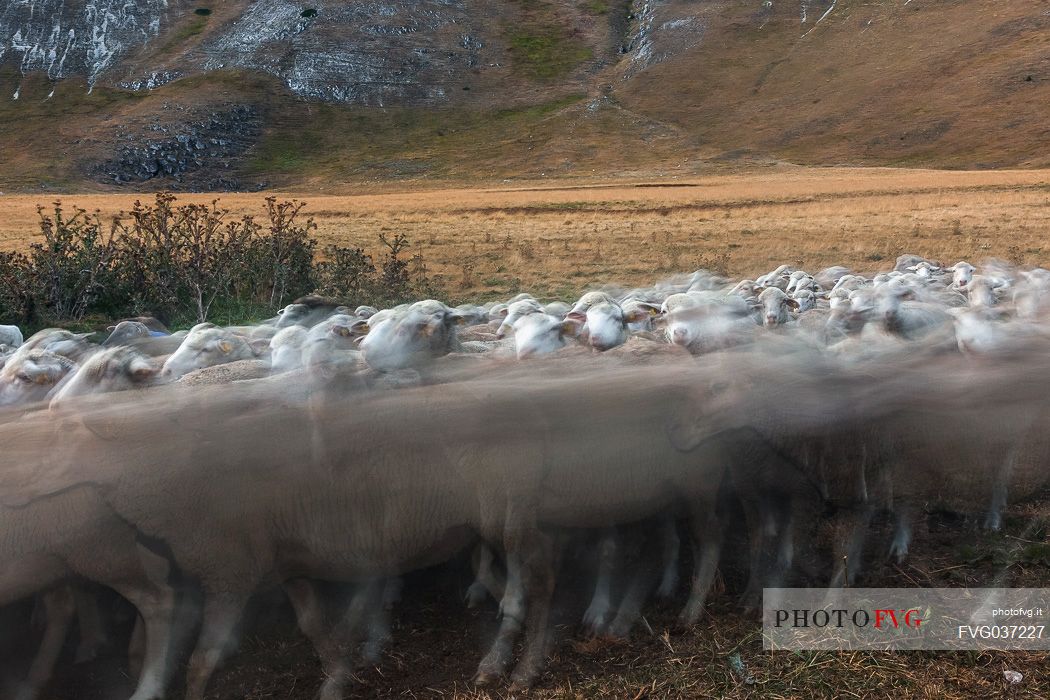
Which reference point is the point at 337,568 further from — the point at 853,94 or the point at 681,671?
the point at 853,94

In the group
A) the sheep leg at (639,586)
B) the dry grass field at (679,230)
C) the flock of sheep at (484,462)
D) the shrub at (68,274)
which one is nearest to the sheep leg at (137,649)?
the flock of sheep at (484,462)

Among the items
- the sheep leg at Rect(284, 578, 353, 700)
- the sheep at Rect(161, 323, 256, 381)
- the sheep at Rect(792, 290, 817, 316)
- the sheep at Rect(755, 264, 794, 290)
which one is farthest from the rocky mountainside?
the sheep leg at Rect(284, 578, 353, 700)

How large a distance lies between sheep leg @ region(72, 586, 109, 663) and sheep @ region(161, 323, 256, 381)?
111cm

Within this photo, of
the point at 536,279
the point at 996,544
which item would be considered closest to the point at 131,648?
the point at 996,544

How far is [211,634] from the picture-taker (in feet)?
12.2

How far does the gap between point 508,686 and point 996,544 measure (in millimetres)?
2931

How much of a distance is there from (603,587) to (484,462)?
108 cm

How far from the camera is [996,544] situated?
4.95 m

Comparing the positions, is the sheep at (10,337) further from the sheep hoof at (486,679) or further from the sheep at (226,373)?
the sheep hoof at (486,679)

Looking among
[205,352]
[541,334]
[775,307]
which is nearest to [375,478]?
[205,352]

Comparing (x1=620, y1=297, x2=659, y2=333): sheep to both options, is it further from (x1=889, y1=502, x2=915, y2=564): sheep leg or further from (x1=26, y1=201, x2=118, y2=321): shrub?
(x1=26, y1=201, x2=118, y2=321): shrub

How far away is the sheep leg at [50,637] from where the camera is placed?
3.84 m

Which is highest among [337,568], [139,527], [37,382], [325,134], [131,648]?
[325,134]

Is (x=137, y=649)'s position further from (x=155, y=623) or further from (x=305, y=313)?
(x=305, y=313)
